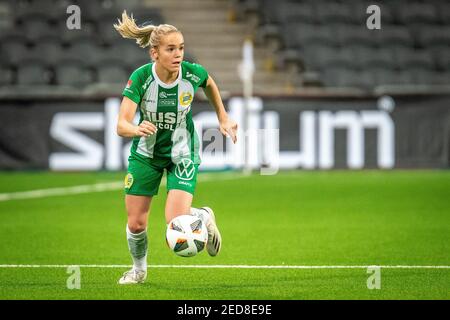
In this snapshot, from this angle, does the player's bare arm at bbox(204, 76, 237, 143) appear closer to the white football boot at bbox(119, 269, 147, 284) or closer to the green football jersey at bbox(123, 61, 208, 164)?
the green football jersey at bbox(123, 61, 208, 164)

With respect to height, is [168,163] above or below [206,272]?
above

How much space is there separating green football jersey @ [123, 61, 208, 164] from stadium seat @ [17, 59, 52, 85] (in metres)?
15.4

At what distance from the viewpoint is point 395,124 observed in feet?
68.1

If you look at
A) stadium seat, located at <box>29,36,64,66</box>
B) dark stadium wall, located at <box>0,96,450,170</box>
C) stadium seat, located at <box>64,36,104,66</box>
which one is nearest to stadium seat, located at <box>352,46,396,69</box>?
dark stadium wall, located at <box>0,96,450,170</box>

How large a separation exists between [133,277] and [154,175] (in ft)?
2.61

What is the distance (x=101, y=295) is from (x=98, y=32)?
17652mm

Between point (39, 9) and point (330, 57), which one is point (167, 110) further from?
point (39, 9)

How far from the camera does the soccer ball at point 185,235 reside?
24.4ft

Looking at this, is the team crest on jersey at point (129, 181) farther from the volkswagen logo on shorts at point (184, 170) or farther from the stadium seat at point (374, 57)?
the stadium seat at point (374, 57)

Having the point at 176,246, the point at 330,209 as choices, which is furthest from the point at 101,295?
the point at 330,209

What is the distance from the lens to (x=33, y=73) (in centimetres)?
2288

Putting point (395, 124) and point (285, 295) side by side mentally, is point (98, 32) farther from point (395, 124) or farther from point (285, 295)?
point (285, 295)

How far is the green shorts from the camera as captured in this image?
7.83m

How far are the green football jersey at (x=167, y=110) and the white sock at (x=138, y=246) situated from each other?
601mm
